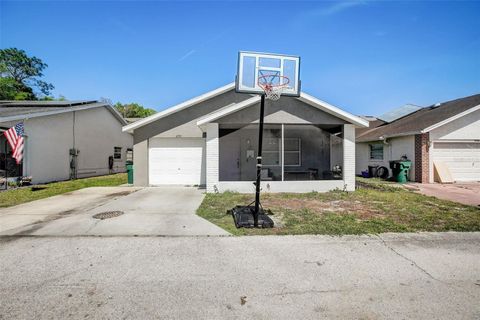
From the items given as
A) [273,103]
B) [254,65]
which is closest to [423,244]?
[254,65]

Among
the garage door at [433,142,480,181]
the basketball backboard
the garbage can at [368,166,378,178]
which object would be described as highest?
the basketball backboard

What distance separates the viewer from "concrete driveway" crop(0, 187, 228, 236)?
5.06 metres

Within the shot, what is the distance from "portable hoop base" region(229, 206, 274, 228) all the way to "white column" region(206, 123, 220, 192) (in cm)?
353

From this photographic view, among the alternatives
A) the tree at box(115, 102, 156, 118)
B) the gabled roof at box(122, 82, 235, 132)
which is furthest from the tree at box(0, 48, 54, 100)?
the gabled roof at box(122, 82, 235, 132)

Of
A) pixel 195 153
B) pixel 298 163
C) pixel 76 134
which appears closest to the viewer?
pixel 195 153

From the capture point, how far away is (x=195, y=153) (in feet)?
40.9

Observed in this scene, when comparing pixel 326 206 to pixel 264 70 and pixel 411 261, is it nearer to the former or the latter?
pixel 411 261

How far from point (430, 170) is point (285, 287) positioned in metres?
13.7

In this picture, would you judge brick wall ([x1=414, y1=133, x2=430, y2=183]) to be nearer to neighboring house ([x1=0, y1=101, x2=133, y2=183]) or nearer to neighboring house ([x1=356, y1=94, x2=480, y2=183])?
neighboring house ([x1=356, y1=94, x2=480, y2=183])

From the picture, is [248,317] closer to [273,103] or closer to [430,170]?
[273,103]

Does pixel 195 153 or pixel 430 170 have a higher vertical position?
pixel 195 153

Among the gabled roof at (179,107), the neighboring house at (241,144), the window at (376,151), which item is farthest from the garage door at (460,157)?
the gabled roof at (179,107)

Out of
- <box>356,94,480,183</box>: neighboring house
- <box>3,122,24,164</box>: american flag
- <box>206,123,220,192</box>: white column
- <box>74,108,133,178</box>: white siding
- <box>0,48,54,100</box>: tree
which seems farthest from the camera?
<box>0,48,54,100</box>: tree

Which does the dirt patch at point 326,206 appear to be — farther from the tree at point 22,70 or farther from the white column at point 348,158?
the tree at point 22,70
